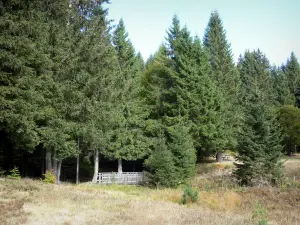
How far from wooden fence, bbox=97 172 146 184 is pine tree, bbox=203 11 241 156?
1160 centimetres

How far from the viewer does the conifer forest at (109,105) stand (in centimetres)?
1714

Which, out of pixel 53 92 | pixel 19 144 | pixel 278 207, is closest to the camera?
pixel 278 207

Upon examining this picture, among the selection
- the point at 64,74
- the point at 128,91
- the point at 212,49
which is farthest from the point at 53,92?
the point at 212,49

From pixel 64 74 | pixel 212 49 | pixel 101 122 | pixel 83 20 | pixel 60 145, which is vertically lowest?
pixel 60 145

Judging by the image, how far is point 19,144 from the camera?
1931 cm

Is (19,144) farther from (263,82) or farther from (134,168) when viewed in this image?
(263,82)

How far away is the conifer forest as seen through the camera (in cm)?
1714

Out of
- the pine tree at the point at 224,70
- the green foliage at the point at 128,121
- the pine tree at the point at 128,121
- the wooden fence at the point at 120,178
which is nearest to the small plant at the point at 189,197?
the wooden fence at the point at 120,178

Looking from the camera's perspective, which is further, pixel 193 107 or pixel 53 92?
pixel 193 107

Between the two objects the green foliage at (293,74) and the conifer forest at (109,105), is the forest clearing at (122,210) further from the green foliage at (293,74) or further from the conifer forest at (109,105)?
the green foliage at (293,74)

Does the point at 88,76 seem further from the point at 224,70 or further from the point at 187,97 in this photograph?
the point at 224,70

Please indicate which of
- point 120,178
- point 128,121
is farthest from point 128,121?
point 120,178

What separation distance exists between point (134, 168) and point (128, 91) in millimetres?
10058

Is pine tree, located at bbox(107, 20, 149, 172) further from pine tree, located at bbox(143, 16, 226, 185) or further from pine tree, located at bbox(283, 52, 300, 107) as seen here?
pine tree, located at bbox(283, 52, 300, 107)
